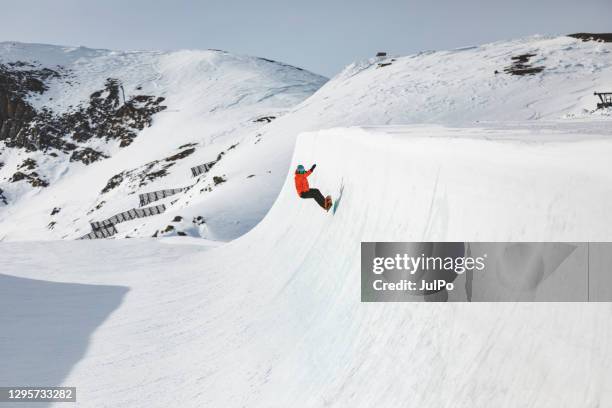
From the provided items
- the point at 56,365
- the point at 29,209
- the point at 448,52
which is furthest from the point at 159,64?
the point at 56,365

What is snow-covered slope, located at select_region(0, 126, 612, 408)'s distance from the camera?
296cm

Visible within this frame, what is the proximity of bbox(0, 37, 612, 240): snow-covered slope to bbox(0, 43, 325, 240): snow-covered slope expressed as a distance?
0.21 m

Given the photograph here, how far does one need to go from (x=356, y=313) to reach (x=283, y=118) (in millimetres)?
32742

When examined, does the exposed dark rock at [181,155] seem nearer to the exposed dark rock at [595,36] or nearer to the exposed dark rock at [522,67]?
the exposed dark rock at [522,67]

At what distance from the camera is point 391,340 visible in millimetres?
4234

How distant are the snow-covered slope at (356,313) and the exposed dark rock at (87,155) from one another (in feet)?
180

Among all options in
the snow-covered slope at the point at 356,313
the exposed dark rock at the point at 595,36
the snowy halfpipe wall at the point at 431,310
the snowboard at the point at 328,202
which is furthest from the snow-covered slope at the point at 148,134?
the exposed dark rock at the point at 595,36

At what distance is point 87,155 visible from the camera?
6338 cm

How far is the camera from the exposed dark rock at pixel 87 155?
6228 centimetres

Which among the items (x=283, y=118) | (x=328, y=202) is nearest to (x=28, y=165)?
(x=283, y=118)

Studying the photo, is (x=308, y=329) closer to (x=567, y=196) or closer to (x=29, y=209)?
(x=567, y=196)

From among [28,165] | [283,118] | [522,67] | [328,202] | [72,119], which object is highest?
[72,119]

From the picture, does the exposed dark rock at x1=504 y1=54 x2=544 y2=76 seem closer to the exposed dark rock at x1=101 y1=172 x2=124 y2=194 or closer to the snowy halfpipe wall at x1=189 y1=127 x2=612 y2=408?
the snowy halfpipe wall at x1=189 y1=127 x2=612 y2=408

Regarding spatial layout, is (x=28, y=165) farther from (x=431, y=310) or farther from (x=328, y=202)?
(x=431, y=310)
